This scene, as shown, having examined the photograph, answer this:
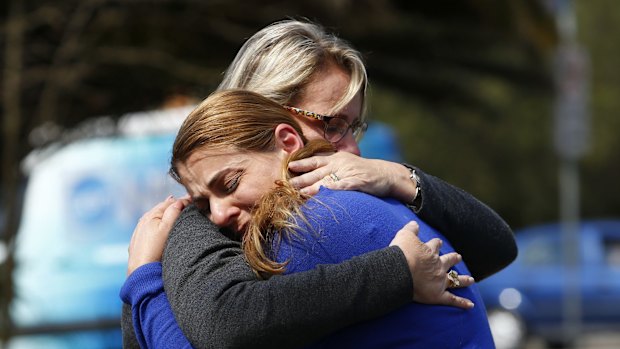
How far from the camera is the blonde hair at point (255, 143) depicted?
72.4 inches

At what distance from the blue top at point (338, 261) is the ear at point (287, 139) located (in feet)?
0.44

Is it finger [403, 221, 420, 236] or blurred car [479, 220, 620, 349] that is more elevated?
finger [403, 221, 420, 236]

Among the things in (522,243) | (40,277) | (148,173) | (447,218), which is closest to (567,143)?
(522,243)

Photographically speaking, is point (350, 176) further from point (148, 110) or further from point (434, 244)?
point (148, 110)

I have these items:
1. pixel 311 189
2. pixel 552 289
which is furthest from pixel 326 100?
pixel 552 289

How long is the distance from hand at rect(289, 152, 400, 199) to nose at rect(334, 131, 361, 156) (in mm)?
106

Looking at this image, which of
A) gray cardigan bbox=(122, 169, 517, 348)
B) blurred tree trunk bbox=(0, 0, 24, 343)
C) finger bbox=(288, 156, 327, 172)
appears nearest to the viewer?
gray cardigan bbox=(122, 169, 517, 348)

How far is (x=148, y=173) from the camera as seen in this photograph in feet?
27.6

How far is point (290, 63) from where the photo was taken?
82.5 inches

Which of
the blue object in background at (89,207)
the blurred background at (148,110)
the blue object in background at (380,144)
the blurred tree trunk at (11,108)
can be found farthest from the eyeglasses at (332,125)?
the blue object in background at (380,144)

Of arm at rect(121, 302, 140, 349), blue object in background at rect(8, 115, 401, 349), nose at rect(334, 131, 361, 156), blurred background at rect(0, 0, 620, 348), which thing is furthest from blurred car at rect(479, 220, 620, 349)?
arm at rect(121, 302, 140, 349)

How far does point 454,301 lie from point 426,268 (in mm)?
93

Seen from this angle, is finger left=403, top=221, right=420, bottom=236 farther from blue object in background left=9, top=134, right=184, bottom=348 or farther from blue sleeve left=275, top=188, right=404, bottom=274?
blue object in background left=9, top=134, right=184, bottom=348

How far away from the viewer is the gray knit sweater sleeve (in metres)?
1.75
